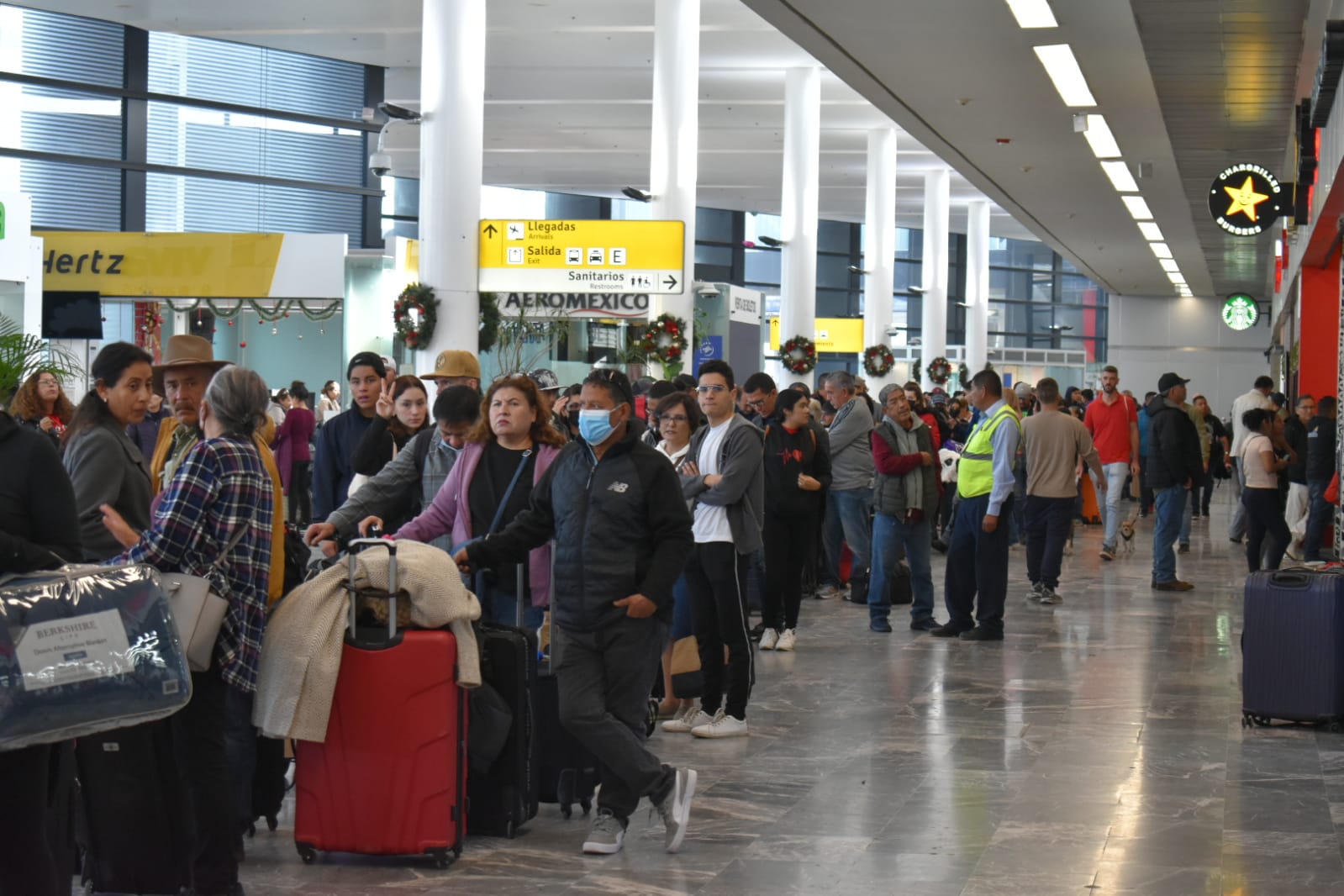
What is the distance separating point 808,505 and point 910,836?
348 cm

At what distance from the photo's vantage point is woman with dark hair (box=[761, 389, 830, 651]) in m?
8.35

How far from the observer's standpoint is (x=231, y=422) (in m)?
4.23

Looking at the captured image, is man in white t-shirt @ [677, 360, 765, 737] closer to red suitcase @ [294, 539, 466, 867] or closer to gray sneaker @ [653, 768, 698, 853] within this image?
gray sneaker @ [653, 768, 698, 853]

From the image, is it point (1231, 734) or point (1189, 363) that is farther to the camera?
point (1189, 363)

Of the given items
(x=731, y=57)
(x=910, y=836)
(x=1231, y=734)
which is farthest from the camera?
(x=731, y=57)

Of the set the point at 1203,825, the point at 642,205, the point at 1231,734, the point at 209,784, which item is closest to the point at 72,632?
the point at 209,784

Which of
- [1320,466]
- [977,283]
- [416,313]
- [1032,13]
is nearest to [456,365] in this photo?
[1032,13]

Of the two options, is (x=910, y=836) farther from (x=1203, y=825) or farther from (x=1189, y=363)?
(x=1189, y=363)

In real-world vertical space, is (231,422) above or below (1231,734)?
above

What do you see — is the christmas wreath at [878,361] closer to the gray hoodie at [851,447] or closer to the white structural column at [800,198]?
the white structural column at [800,198]

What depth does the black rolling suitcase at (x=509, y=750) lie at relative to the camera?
485cm

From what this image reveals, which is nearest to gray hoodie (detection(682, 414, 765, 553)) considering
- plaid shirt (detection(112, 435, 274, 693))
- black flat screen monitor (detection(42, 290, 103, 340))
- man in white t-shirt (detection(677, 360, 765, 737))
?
man in white t-shirt (detection(677, 360, 765, 737))

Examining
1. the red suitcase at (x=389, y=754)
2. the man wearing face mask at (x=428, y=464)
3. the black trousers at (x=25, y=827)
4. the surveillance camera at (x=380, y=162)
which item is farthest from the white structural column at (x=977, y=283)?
the black trousers at (x=25, y=827)

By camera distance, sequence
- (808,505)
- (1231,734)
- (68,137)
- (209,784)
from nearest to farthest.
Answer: (209,784) < (1231,734) < (808,505) < (68,137)
